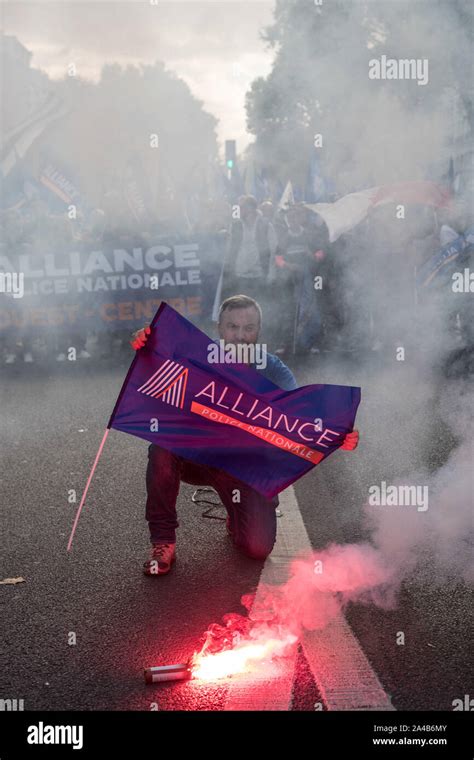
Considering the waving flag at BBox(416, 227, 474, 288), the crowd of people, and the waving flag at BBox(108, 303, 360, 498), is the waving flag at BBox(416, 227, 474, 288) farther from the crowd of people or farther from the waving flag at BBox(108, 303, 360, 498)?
the waving flag at BBox(108, 303, 360, 498)

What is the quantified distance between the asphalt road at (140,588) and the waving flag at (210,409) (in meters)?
0.48

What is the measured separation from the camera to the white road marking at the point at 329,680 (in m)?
2.70

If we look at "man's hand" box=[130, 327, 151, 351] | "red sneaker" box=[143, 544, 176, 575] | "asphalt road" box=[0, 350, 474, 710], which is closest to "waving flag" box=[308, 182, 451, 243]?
"asphalt road" box=[0, 350, 474, 710]

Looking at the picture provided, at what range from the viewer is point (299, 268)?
11.1m

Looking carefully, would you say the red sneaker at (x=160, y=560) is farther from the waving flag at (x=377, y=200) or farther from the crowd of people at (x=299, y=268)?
the waving flag at (x=377, y=200)

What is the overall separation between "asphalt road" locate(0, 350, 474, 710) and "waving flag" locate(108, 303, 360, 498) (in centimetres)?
48

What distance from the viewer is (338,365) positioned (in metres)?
9.56

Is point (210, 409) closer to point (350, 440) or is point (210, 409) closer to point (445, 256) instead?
point (350, 440)

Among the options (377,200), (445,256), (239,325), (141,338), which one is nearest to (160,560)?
(141,338)

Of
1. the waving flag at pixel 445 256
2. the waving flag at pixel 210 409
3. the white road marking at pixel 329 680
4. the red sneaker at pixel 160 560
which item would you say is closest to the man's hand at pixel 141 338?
the waving flag at pixel 210 409

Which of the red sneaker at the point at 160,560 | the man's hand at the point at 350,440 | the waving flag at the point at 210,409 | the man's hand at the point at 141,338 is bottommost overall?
the red sneaker at the point at 160,560

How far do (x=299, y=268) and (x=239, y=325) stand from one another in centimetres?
705
